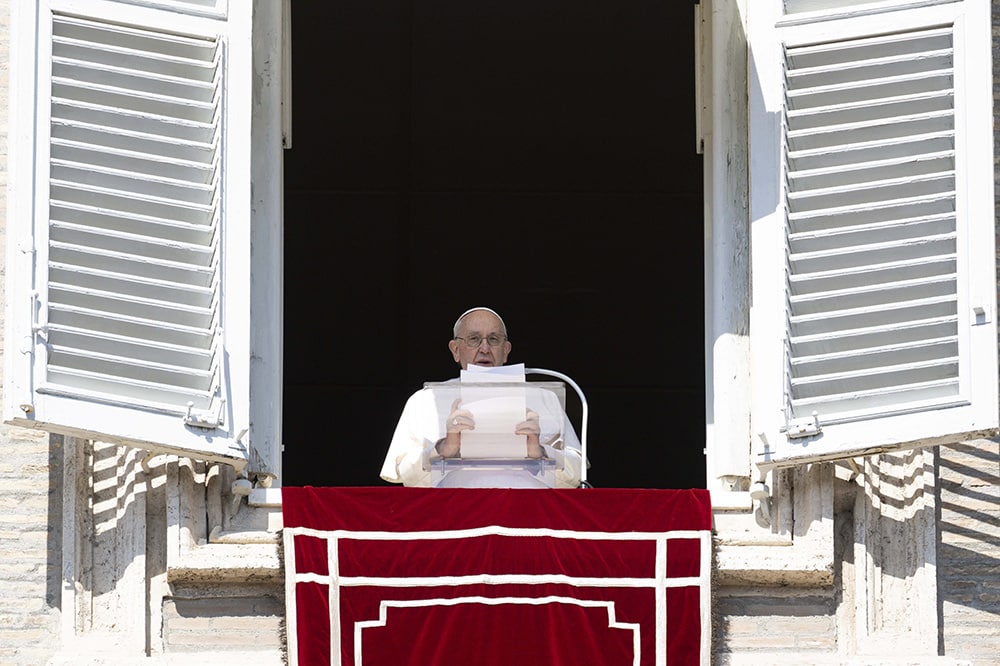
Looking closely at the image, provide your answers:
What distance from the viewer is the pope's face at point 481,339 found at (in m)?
7.40

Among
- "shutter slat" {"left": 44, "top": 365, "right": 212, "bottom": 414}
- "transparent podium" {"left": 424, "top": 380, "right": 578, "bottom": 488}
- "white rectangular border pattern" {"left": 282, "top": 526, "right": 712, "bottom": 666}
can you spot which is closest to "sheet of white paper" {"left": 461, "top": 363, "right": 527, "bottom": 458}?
"transparent podium" {"left": 424, "top": 380, "right": 578, "bottom": 488}

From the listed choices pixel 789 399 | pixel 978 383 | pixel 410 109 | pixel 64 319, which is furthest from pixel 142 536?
pixel 410 109

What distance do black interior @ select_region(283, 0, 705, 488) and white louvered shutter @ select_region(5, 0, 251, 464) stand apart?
482 cm

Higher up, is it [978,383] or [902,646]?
[978,383]

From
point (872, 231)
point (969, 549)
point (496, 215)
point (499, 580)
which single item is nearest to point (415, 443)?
point (499, 580)

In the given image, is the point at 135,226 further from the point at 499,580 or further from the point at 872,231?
the point at 872,231

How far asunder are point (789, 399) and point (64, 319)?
207cm

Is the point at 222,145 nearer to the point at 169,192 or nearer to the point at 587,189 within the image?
the point at 169,192

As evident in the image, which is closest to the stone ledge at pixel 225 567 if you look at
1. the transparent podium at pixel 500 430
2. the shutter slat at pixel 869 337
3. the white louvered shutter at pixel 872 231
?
the transparent podium at pixel 500 430

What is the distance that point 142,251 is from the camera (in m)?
6.46

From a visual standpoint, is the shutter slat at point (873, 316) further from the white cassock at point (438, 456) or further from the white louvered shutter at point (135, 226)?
the white louvered shutter at point (135, 226)

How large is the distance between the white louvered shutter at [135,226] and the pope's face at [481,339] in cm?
114

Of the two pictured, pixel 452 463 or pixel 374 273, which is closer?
pixel 452 463

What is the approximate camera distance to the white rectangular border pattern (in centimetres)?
636
